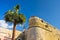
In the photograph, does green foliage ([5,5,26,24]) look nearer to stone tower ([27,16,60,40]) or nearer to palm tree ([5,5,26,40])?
palm tree ([5,5,26,40])

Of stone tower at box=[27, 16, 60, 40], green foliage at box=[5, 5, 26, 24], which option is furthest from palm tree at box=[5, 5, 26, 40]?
stone tower at box=[27, 16, 60, 40]

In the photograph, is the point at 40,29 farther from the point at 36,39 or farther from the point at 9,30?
the point at 9,30

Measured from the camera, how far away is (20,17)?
25422 mm

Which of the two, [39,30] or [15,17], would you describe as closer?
[39,30]

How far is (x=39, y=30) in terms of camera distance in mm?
17984

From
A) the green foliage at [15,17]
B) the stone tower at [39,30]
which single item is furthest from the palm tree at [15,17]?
the stone tower at [39,30]

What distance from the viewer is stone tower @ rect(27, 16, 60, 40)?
58.4 ft

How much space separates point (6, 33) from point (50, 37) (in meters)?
15.9

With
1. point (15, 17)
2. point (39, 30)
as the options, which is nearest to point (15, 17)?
point (15, 17)

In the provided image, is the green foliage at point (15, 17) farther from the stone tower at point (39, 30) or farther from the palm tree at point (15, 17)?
the stone tower at point (39, 30)

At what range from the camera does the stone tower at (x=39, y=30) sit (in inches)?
701

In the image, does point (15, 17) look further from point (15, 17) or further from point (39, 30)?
point (39, 30)

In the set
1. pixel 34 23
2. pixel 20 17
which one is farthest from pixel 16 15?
pixel 34 23

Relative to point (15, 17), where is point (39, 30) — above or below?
below
